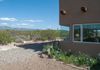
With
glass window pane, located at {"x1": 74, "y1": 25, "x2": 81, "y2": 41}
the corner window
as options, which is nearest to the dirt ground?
the corner window

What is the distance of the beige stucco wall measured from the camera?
2072 cm

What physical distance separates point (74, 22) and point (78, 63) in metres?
6.32

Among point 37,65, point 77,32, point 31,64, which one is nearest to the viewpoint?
point 37,65

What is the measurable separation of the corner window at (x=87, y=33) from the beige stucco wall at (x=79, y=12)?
1.78 feet

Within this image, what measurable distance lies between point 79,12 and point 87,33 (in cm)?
221

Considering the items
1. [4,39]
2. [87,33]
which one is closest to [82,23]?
[87,33]

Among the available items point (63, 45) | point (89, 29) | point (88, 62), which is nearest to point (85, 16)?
point (89, 29)

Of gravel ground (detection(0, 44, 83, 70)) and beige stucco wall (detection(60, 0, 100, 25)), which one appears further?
beige stucco wall (detection(60, 0, 100, 25))

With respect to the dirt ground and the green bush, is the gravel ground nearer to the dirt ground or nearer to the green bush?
the dirt ground

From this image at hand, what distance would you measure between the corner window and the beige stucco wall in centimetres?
54

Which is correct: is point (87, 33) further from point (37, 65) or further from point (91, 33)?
point (37, 65)

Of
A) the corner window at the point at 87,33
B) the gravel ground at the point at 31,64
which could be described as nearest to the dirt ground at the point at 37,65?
the gravel ground at the point at 31,64

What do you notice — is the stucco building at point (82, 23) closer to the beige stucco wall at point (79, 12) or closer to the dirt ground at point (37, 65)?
the beige stucco wall at point (79, 12)

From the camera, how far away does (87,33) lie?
21703 millimetres
